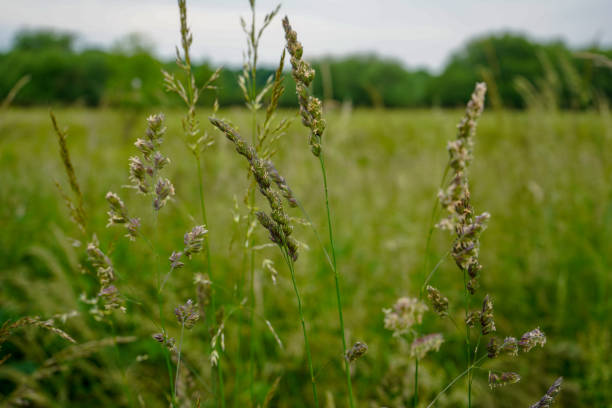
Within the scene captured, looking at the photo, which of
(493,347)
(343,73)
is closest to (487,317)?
(493,347)

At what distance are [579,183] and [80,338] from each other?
5.37 metres

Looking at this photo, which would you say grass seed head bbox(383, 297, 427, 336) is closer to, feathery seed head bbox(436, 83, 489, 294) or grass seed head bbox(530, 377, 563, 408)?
feathery seed head bbox(436, 83, 489, 294)

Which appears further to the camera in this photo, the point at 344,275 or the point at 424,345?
the point at 344,275

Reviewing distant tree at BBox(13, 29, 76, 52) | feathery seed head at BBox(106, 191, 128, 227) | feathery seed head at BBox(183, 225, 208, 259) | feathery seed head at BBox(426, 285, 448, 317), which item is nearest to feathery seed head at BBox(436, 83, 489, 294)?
feathery seed head at BBox(426, 285, 448, 317)

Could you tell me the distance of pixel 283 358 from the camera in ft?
7.64

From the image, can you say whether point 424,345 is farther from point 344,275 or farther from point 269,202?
point 344,275

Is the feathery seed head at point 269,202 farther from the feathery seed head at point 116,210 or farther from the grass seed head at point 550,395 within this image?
the grass seed head at point 550,395

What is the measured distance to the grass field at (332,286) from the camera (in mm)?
2016

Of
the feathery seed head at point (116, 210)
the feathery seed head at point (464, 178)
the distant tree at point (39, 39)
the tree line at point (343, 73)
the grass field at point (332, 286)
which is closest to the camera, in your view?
the feathery seed head at point (464, 178)

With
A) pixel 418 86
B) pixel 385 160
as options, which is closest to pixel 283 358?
pixel 385 160

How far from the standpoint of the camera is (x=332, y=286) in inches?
118

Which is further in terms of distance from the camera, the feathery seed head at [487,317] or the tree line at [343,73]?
the tree line at [343,73]

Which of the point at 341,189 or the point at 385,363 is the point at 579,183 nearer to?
the point at 341,189

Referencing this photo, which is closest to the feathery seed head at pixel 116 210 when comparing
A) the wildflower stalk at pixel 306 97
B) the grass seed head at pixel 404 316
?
the wildflower stalk at pixel 306 97
